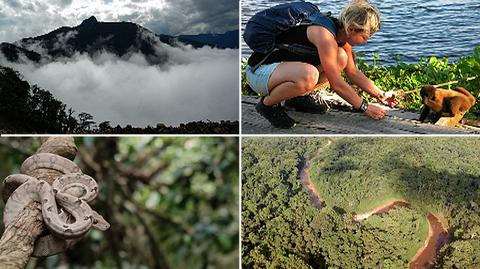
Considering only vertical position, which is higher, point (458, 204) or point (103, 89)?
point (103, 89)

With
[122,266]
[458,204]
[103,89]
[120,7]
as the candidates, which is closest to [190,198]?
[122,266]

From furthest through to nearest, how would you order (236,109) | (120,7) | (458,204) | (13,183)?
(120,7) < (236,109) < (458,204) < (13,183)

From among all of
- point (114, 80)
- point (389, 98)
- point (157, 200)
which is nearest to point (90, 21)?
point (114, 80)

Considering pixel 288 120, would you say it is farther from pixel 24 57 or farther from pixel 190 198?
pixel 24 57

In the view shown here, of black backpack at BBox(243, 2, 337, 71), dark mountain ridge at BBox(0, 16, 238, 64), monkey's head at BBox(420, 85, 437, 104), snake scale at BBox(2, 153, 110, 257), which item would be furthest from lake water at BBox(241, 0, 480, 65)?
snake scale at BBox(2, 153, 110, 257)

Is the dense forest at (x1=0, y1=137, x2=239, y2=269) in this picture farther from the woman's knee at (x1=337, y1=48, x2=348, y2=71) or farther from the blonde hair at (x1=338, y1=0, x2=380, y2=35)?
the blonde hair at (x1=338, y1=0, x2=380, y2=35)

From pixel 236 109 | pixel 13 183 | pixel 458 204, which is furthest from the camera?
pixel 236 109
